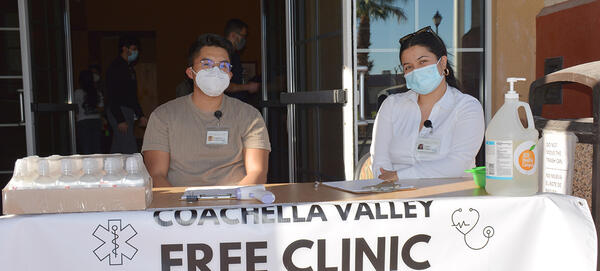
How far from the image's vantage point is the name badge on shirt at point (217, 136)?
259 cm

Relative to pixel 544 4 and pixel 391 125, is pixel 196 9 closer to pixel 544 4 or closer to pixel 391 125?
pixel 544 4

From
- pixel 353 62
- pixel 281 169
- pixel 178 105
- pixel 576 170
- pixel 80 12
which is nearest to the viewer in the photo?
pixel 576 170

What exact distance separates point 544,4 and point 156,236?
10.5 feet

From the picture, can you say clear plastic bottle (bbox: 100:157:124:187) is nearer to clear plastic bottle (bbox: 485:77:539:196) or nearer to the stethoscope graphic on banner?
the stethoscope graphic on banner

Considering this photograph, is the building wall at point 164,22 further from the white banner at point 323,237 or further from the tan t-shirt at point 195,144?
the white banner at point 323,237

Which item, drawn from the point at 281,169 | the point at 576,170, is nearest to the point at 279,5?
the point at 281,169

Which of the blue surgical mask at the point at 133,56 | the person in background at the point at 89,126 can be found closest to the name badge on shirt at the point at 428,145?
the blue surgical mask at the point at 133,56

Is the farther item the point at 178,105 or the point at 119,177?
the point at 178,105

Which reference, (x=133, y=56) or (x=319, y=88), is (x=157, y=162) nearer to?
(x=319, y=88)

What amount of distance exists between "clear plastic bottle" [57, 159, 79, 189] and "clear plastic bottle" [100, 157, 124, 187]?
2.8 inches

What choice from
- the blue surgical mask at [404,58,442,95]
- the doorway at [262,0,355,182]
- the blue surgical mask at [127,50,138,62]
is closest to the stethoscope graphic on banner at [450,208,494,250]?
→ the blue surgical mask at [404,58,442,95]

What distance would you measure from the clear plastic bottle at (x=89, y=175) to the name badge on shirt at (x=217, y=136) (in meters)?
1.02

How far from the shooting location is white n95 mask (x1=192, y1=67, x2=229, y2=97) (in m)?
2.54

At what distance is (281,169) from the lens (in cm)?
577
